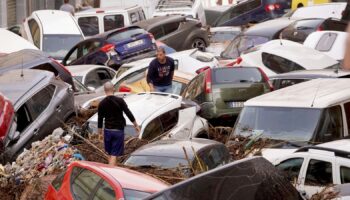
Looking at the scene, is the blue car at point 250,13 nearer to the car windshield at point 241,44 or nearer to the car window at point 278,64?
the car windshield at point 241,44

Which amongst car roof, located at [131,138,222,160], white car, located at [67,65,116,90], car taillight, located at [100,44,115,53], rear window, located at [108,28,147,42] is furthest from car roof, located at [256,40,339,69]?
car roof, located at [131,138,222,160]

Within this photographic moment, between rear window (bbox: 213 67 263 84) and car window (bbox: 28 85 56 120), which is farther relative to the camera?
rear window (bbox: 213 67 263 84)

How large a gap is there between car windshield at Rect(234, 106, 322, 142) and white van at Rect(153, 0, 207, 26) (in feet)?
65.5

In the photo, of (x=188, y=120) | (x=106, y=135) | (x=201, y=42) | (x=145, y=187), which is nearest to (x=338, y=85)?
(x=188, y=120)

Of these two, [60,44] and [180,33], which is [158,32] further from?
[60,44]

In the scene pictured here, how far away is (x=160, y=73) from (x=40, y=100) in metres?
3.50

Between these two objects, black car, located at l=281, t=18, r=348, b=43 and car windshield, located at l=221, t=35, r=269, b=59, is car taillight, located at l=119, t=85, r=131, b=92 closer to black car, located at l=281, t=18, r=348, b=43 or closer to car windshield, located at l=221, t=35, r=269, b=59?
car windshield, located at l=221, t=35, r=269, b=59

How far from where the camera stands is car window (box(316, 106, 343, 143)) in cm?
1418

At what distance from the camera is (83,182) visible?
10.3m

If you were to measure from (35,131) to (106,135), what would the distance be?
1838 mm

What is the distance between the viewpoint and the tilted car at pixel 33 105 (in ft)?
50.4

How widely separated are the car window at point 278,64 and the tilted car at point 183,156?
8.76m

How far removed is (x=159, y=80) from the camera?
63.7 feet

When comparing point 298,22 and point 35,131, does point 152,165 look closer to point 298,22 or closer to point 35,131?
point 35,131
